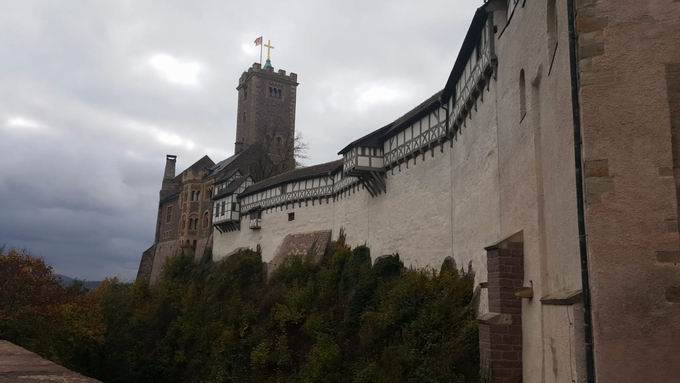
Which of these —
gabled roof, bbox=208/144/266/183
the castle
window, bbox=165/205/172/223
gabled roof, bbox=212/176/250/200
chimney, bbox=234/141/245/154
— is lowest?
the castle

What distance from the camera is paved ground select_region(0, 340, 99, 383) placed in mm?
4480

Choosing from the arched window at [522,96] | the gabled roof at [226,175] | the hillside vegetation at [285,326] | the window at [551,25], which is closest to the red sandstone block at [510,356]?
the hillside vegetation at [285,326]

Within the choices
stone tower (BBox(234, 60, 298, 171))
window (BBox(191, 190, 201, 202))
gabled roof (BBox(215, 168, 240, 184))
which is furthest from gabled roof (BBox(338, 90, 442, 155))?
stone tower (BBox(234, 60, 298, 171))

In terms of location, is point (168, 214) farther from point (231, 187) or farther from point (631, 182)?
point (631, 182)

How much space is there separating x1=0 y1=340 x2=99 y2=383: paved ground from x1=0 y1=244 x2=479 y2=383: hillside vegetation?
972cm

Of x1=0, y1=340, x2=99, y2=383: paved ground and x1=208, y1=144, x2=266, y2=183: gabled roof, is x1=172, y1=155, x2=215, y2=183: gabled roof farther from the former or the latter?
x1=0, y1=340, x2=99, y2=383: paved ground

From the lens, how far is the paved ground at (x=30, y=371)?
14.7ft

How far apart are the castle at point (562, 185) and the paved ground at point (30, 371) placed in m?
5.37

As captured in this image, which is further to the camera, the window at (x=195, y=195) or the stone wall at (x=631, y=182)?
the window at (x=195, y=195)

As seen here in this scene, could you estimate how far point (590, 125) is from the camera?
6594 millimetres

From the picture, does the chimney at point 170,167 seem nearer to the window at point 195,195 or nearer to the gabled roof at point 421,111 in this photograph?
the window at point 195,195

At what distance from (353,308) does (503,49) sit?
12.0m

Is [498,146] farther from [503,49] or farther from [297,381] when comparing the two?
[297,381]

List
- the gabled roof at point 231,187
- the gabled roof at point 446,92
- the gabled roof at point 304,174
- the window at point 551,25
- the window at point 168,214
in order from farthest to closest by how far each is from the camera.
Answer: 1. the window at point 168,214
2. the gabled roof at point 231,187
3. the gabled roof at point 304,174
4. the gabled roof at point 446,92
5. the window at point 551,25
